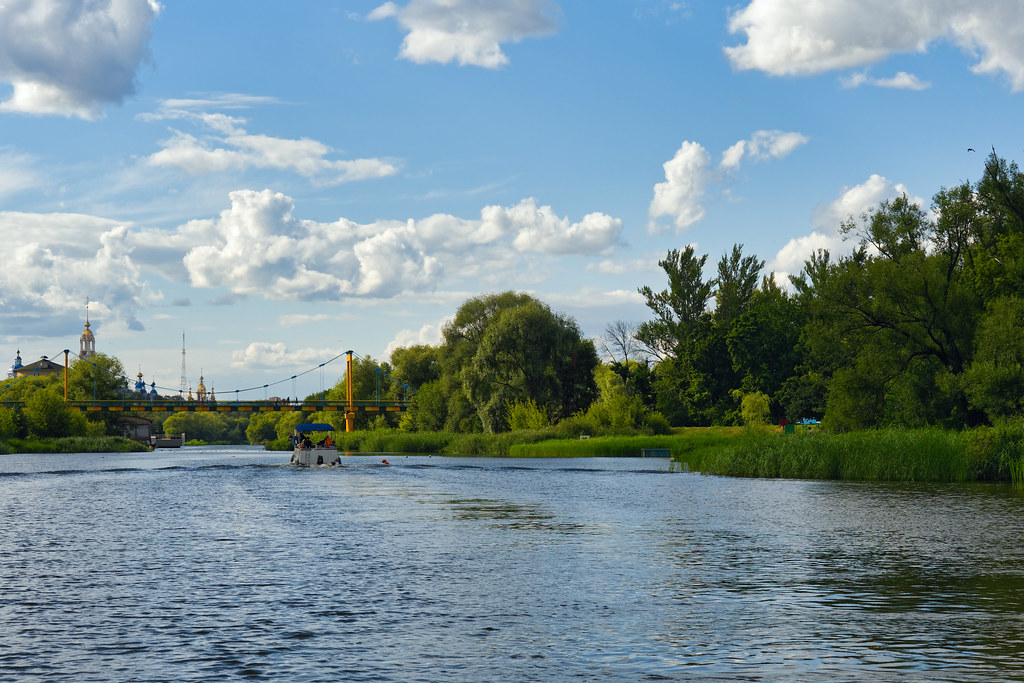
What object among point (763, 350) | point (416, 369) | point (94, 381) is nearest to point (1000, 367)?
point (763, 350)

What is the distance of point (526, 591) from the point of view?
17.1 meters

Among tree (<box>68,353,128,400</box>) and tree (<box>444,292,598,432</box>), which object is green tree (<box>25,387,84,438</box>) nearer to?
tree (<box>68,353,128,400</box>)

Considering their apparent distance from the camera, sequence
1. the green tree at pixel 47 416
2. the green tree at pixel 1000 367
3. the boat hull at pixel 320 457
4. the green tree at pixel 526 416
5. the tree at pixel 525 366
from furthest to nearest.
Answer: the green tree at pixel 47 416 < the tree at pixel 525 366 < the green tree at pixel 526 416 < the boat hull at pixel 320 457 < the green tree at pixel 1000 367

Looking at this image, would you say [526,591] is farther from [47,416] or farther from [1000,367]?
[47,416]

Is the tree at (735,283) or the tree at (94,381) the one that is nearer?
the tree at (735,283)

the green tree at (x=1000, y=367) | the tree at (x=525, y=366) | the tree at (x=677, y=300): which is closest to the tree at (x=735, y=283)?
the tree at (x=677, y=300)

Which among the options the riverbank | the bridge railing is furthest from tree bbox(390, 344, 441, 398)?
the riverbank

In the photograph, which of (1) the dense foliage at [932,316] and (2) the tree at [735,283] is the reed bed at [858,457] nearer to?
(1) the dense foliage at [932,316]

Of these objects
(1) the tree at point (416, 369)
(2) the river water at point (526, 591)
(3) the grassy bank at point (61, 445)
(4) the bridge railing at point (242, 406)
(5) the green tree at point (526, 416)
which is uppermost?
(1) the tree at point (416, 369)

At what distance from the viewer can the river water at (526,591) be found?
1180 centimetres

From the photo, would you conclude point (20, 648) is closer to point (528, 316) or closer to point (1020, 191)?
point (1020, 191)

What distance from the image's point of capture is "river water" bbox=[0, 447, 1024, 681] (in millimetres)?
11797

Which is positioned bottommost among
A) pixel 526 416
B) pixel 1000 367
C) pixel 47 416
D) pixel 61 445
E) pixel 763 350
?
pixel 61 445

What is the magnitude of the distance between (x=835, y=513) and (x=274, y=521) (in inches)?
690
